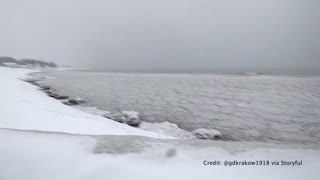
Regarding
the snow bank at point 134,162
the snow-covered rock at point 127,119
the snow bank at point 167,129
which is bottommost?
the snow bank at point 167,129

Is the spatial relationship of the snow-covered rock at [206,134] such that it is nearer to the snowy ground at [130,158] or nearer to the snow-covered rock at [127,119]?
the snow-covered rock at [127,119]

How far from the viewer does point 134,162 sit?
3137mm

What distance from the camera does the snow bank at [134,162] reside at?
2924mm

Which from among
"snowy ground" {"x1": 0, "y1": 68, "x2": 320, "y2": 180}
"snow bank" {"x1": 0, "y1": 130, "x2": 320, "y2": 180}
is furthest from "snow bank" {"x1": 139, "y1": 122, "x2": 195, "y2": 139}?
"snow bank" {"x1": 0, "y1": 130, "x2": 320, "y2": 180}

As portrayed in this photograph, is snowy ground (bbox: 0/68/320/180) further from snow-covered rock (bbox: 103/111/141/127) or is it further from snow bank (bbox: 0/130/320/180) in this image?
snow-covered rock (bbox: 103/111/141/127)

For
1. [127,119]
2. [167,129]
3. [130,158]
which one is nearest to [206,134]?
[167,129]

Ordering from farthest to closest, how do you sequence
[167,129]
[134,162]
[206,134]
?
[167,129] → [206,134] → [134,162]

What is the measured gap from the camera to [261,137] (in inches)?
343

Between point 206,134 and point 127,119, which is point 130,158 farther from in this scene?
point 127,119

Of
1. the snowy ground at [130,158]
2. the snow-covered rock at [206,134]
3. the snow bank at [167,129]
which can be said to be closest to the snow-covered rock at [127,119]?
the snow bank at [167,129]

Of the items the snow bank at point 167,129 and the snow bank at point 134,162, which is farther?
the snow bank at point 167,129

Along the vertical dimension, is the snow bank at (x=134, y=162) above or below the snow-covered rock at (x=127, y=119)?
above

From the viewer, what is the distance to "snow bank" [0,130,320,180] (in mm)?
2924

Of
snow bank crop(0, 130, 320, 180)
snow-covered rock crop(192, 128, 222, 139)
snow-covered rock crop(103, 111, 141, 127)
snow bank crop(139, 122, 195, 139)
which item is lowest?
snow bank crop(139, 122, 195, 139)
